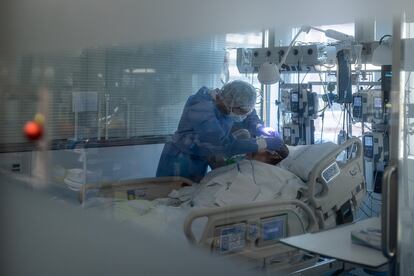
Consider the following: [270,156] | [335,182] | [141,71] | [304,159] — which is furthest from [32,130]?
[335,182]

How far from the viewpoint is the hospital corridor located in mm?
1023

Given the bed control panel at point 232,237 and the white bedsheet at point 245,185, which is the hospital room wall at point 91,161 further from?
the bed control panel at point 232,237

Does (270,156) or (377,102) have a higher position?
(377,102)

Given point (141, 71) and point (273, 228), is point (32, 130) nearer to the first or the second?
point (141, 71)

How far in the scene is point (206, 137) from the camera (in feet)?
6.61

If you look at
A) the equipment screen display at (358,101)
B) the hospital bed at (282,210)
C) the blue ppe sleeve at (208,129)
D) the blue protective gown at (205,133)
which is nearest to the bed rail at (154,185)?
the hospital bed at (282,210)

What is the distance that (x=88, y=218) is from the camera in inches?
61.7

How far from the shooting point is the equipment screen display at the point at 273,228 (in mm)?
1646

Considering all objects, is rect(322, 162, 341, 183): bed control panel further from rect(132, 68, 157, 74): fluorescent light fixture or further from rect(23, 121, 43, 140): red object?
rect(23, 121, 43, 140): red object

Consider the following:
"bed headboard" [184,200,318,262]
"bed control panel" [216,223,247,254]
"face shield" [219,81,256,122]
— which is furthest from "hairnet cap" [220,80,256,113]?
"bed control panel" [216,223,247,254]

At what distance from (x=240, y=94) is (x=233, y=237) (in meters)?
0.64

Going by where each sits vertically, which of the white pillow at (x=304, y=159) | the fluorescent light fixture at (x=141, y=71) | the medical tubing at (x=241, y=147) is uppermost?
the fluorescent light fixture at (x=141, y=71)

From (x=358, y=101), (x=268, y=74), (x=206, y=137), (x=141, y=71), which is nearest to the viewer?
(x=358, y=101)

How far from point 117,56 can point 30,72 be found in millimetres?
384
